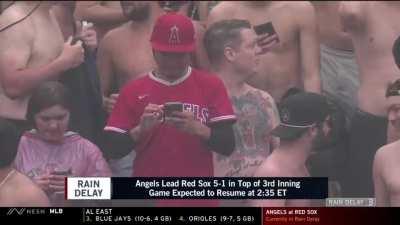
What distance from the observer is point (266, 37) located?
4535mm

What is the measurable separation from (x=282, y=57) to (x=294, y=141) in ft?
1.54

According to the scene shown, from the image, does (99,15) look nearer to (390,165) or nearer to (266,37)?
(266,37)

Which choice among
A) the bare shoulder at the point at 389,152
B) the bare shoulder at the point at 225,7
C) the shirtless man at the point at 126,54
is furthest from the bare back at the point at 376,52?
the shirtless man at the point at 126,54

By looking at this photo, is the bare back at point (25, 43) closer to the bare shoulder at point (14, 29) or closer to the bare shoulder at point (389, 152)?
the bare shoulder at point (14, 29)

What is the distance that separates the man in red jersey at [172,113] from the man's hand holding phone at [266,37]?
1.01 feet

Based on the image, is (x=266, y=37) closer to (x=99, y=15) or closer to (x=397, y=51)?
(x=397, y=51)

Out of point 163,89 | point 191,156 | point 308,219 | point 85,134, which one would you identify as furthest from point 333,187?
point 85,134

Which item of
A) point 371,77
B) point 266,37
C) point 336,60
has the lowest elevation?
point 371,77

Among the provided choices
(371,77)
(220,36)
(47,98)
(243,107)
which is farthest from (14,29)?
(371,77)

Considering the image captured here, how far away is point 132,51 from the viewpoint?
4.53 metres

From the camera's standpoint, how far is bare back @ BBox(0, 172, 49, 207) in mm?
4520

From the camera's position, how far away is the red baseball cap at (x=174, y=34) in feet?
14.8

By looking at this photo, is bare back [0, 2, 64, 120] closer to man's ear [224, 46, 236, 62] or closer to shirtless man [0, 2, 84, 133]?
shirtless man [0, 2, 84, 133]

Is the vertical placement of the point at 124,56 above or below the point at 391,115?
above
